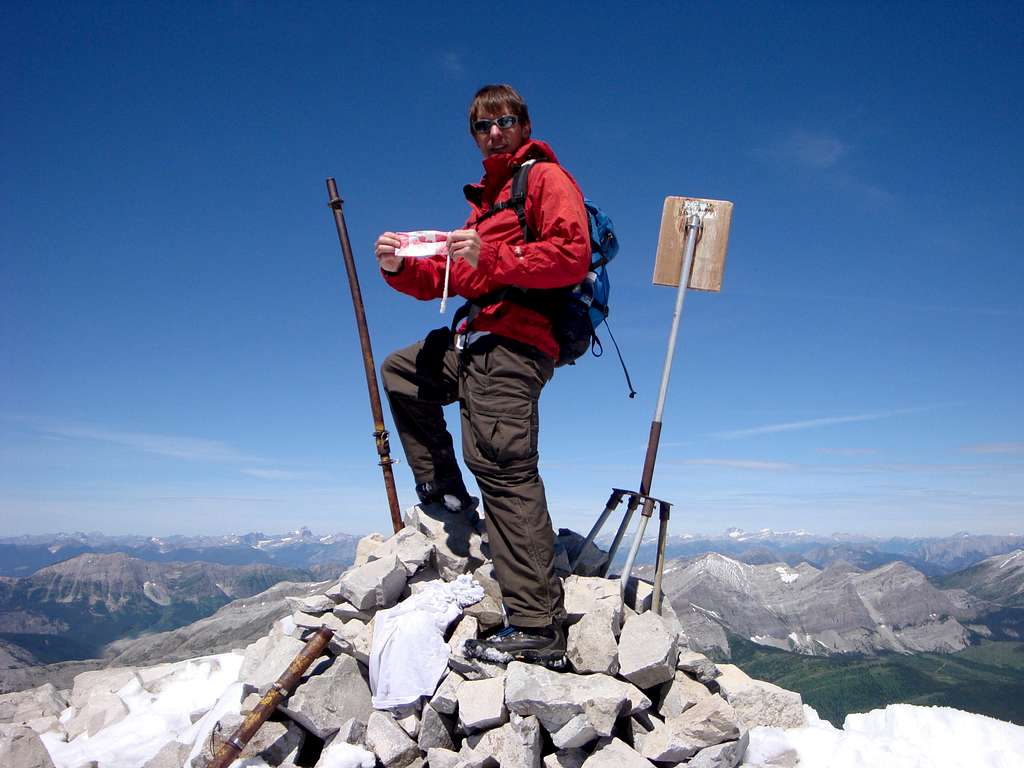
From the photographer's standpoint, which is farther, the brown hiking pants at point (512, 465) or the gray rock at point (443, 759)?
the brown hiking pants at point (512, 465)

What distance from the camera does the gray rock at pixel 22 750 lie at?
6.32 meters

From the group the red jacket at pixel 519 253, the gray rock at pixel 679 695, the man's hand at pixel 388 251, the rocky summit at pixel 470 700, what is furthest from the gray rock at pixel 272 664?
the man's hand at pixel 388 251

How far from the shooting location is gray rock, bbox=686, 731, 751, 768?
184 inches

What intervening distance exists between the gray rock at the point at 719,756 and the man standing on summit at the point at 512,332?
1.31 meters

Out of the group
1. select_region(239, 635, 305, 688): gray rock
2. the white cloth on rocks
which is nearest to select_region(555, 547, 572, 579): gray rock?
the white cloth on rocks

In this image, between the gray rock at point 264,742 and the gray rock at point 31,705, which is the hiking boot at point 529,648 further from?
the gray rock at point 31,705

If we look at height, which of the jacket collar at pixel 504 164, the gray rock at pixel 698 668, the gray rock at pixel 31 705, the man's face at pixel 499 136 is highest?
the man's face at pixel 499 136

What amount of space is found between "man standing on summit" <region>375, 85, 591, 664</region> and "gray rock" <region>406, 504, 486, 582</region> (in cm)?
149

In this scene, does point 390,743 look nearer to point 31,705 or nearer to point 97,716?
point 97,716

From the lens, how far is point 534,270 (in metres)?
4.78

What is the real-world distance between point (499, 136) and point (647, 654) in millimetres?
4890

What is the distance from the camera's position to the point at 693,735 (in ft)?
15.8

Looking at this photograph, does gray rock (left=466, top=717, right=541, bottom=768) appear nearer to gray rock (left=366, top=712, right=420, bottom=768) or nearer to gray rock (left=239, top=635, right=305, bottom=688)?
gray rock (left=366, top=712, right=420, bottom=768)

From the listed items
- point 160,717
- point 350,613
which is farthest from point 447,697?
point 160,717
